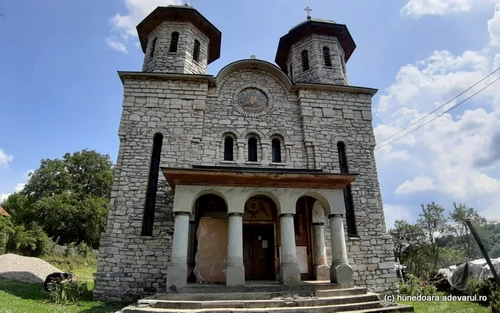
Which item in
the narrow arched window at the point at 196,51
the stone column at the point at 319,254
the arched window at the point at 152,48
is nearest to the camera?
the stone column at the point at 319,254

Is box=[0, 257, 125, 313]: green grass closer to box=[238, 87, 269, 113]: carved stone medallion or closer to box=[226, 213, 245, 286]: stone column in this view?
box=[226, 213, 245, 286]: stone column

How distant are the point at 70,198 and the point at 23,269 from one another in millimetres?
13915

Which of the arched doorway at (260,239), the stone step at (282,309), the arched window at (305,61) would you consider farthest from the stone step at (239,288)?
the arched window at (305,61)

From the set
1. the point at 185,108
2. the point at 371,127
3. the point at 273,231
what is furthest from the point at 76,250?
the point at 371,127

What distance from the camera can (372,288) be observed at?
1005cm

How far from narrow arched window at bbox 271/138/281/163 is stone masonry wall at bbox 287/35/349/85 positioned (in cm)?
373

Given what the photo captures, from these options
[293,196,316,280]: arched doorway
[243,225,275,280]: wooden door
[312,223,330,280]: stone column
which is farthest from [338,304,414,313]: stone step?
[243,225,275,280]: wooden door

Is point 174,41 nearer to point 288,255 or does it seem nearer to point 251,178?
point 251,178

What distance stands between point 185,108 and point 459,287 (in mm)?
14443

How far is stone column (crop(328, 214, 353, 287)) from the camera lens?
27.4ft

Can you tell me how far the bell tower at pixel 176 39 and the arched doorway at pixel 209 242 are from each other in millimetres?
6271

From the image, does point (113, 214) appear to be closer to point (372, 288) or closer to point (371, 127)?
point (372, 288)

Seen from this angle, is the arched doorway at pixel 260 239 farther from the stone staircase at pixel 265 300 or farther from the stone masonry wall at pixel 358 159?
the stone masonry wall at pixel 358 159

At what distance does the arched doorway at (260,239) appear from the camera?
10117 millimetres
